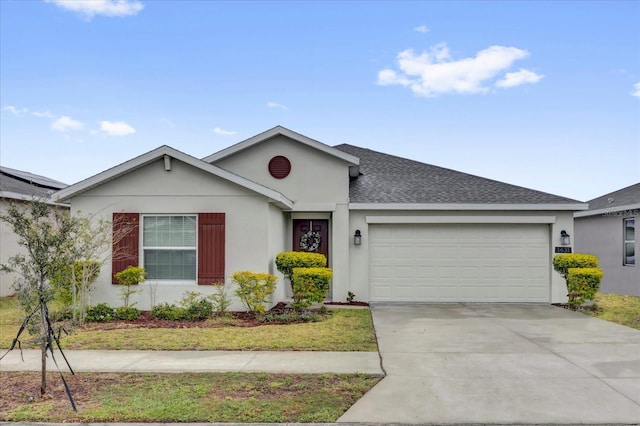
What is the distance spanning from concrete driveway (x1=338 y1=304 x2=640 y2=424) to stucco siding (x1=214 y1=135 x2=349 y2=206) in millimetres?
4490

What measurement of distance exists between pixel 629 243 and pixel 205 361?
50.6ft

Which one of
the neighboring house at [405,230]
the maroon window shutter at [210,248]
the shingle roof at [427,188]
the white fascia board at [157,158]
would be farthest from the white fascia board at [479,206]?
the maroon window shutter at [210,248]

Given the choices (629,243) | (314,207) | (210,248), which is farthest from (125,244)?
(629,243)

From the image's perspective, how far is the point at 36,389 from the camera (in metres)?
5.56

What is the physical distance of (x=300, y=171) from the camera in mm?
13633

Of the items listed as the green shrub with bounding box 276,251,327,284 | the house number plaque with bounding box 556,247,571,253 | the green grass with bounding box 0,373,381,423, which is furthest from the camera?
the house number plaque with bounding box 556,247,571,253

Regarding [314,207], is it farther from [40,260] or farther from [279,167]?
[40,260]

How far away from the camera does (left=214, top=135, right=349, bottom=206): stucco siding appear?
1357 centimetres

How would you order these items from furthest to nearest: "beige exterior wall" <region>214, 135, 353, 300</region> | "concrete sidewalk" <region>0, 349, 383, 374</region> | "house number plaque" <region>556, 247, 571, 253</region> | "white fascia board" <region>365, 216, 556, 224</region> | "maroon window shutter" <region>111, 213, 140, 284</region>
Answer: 1. "beige exterior wall" <region>214, 135, 353, 300</region>
2. "white fascia board" <region>365, 216, 556, 224</region>
3. "house number plaque" <region>556, 247, 571, 253</region>
4. "maroon window shutter" <region>111, 213, 140, 284</region>
5. "concrete sidewalk" <region>0, 349, 383, 374</region>

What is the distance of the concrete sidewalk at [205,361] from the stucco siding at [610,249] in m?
13.4

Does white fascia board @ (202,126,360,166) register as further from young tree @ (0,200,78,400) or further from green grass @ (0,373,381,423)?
green grass @ (0,373,381,423)

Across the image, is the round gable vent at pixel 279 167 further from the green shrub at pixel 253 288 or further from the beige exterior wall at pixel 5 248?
the beige exterior wall at pixel 5 248

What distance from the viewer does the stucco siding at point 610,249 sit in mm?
16562

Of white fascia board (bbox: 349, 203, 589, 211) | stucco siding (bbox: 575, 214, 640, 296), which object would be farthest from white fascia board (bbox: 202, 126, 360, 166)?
stucco siding (bbox: 575, 214, 640, 296)
